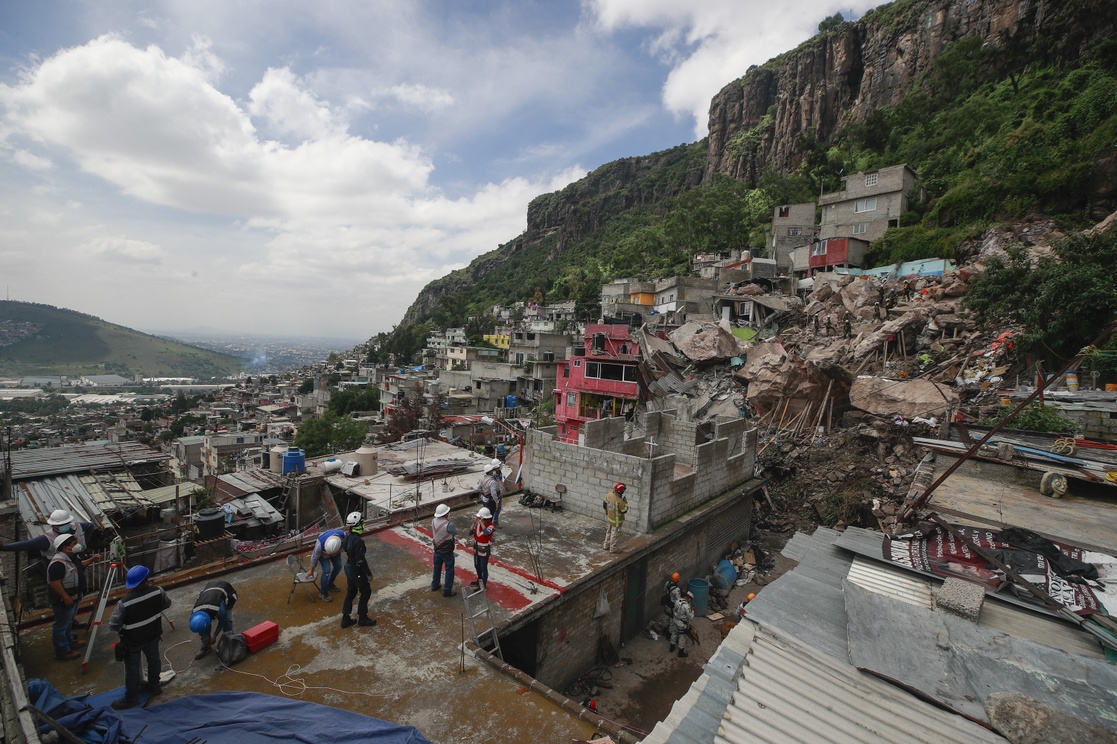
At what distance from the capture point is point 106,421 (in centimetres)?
7119

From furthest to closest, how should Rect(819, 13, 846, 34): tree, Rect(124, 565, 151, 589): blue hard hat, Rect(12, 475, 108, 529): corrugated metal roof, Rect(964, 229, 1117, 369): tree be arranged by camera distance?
1. Rect(819, 13, 846, 34): tree
2. Rect(964, 229, 1117, 369): tree
3. Rect(12, 475, 108, 529): corrugated metal roof
4. Rect(124, 565, 151, 589): blue hard hat

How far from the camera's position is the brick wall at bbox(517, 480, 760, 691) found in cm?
760

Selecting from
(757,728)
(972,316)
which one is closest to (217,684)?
(757,728)

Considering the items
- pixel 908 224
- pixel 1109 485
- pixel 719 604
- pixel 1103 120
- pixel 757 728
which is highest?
pixel 1103 120

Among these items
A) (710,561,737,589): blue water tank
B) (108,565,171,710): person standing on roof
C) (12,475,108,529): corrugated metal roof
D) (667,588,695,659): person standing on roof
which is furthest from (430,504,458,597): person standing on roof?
(710,561,737,589): blue water tank

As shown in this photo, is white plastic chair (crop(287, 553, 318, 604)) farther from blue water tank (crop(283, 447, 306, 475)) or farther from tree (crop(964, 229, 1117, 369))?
tree (crop(964, 229, 1117, 369))

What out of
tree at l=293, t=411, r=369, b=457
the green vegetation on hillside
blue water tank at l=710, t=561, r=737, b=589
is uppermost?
the green vegetation on hillside

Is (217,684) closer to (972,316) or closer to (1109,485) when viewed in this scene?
(1109,485)

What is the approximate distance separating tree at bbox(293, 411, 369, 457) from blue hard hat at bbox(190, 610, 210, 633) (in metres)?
29.4

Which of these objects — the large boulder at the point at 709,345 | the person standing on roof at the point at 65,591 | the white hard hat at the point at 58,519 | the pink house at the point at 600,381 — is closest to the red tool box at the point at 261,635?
the person standing on roof at the point at 65,591

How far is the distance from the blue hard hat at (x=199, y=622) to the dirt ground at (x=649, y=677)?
236 inches

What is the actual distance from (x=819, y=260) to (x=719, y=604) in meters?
31.6

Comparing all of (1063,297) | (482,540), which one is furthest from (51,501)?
(1063,297)

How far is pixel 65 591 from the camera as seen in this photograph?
514 cm
